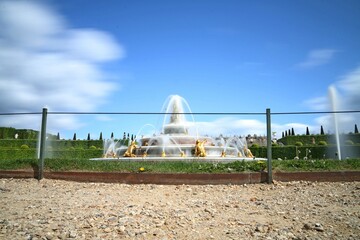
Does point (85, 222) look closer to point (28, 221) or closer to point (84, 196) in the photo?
point (28, 221)

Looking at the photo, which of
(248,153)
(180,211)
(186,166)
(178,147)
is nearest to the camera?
Answer: (180,211)

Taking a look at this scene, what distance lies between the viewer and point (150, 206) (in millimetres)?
4980

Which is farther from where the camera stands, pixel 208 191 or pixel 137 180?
pixel 137 180

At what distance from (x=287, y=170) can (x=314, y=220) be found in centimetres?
339

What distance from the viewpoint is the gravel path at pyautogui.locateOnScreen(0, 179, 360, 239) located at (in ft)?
12.1

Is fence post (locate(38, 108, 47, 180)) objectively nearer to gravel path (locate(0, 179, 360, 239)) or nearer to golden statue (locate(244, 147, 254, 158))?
gravel path (locate(0, 179, 360, 239))

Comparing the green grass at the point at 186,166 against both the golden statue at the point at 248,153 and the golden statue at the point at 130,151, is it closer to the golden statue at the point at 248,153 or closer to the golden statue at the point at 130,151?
the golden statue at the point at 130,151

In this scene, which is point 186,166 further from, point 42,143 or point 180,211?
point 42,143

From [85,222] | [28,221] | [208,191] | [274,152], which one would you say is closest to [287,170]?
[208,191]

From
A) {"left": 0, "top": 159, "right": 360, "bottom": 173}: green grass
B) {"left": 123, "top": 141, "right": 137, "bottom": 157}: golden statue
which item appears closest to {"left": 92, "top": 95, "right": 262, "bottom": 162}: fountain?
{"left": 123, "top": 141, "right": 137, "bottom": 157}: golden statue

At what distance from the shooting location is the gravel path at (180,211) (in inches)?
145

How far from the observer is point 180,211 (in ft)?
15.2

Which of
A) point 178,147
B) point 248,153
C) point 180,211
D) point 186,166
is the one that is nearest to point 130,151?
point 178,147

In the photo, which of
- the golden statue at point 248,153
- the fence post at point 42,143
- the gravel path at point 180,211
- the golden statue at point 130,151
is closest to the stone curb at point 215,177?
the gravel path at point 180,211
